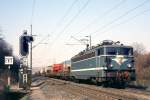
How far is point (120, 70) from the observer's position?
30.7 metres

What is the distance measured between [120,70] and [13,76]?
1005 inches

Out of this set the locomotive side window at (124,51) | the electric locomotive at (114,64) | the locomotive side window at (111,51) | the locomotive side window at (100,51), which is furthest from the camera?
the locomotive side window at (100,51)

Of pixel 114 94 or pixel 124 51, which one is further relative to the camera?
pixel 124 51

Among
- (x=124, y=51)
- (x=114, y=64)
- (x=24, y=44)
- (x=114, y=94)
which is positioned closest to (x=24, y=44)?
(x=24, y=44)

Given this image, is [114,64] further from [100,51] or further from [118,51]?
[100,51]

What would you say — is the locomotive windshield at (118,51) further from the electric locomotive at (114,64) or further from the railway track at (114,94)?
the railway track at (114,94)

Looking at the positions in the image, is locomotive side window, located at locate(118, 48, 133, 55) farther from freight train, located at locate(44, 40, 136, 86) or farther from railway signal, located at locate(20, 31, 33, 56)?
railway signal, located at locate(20, 31, 33, 56)

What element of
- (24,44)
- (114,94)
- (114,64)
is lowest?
(114,94)

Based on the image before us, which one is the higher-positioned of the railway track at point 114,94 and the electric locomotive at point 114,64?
the electric locomotive at point 114,64

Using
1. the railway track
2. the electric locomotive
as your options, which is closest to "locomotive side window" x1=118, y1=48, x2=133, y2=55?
the electric locomotive

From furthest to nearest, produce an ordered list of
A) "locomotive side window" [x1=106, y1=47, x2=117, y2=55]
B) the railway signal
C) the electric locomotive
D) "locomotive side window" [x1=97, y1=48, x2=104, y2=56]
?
1. "locomotive side window" [x1=97, y1=48, x2=104, y2=56]
2. "locomotive side window" [x1=106, y1=47, x2=117, y2=55]
3. the electric locomotive
4. the railway signal

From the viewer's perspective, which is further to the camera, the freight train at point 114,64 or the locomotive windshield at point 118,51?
the locomotive windshield at point 118,51

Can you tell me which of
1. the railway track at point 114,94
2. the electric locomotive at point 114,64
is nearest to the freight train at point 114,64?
the electric locomotive at point 114,64

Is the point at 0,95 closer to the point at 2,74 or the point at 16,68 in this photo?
the point at 2,74
